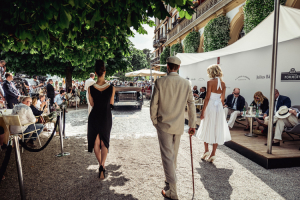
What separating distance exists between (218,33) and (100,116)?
39.3 feet

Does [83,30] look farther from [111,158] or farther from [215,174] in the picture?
[215,174]

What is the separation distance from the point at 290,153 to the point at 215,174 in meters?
1.96

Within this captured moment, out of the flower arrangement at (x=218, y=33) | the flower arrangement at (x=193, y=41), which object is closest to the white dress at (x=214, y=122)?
the flower arrangement at (x=218, y=33)

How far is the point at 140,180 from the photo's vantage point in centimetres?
350

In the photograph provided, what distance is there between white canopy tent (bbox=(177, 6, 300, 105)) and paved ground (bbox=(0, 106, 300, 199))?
12.3ft

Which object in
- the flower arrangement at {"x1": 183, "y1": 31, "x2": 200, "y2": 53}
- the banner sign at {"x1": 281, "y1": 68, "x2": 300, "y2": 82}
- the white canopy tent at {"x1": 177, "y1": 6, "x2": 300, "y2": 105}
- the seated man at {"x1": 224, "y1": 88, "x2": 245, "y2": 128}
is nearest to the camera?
the white canopy tent at {"x1": 177, "y1": 6, "x2": 300, "y2": 105}

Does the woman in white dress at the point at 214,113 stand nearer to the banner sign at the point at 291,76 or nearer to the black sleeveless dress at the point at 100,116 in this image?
the black sleeveless dress at the point at 100,116

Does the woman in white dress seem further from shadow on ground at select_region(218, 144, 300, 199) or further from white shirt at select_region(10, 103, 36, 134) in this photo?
white shirt at select_region(10, 103, 36, 134)

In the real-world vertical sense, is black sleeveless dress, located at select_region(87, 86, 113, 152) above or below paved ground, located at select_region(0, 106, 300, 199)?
above

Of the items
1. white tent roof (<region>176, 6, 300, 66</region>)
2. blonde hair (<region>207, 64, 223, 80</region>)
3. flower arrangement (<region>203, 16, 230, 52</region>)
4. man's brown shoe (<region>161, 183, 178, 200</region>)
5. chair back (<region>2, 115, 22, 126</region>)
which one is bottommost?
man's brown shoe (<region>161, 183, 178, 200</region>)

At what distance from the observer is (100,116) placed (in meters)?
3.57

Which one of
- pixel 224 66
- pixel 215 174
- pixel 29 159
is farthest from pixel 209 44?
pixel 29 159

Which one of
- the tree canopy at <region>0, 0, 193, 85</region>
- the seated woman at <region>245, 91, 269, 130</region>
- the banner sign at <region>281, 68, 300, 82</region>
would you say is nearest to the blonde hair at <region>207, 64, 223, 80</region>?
the tree canopy at <region>0, 0, 193, 85</region>

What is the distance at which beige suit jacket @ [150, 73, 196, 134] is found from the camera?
2834 mm
